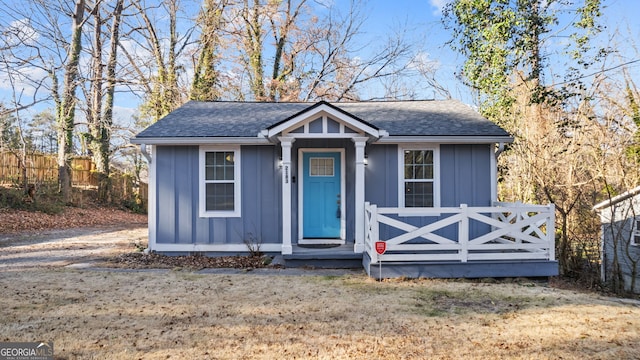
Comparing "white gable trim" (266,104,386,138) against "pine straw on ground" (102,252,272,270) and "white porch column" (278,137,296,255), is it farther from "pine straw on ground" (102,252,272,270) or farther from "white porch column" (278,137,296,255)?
"pine straw on ground" (102,252,272,270)

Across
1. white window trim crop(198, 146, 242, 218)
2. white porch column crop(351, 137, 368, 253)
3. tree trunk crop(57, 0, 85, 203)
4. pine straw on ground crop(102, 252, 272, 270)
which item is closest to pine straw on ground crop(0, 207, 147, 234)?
tree trunk crop(57, 0, 85, 203)

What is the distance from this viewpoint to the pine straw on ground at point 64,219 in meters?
12.8

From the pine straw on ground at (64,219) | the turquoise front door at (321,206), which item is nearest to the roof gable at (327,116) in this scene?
the turquoise front door at (321,206)

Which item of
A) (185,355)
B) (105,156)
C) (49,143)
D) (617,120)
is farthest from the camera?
(49,143)

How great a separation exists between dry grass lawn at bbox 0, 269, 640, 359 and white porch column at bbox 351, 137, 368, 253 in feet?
3.74

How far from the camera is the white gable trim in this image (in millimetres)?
7098

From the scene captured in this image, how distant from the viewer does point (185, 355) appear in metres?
3.46

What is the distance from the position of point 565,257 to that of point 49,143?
36077 millimetres

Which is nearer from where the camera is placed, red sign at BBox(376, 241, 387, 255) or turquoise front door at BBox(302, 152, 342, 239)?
red sign at BBox(376, 241, 387, 255)

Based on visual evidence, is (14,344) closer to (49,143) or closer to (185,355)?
(185,355)

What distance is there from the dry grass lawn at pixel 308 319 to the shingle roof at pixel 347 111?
326cm

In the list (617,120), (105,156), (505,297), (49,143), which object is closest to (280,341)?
(505,297)

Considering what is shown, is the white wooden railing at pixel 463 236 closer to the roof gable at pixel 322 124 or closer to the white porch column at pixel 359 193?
the white porch column at pixel 359 193

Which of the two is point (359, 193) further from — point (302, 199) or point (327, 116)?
point (327, 116)
